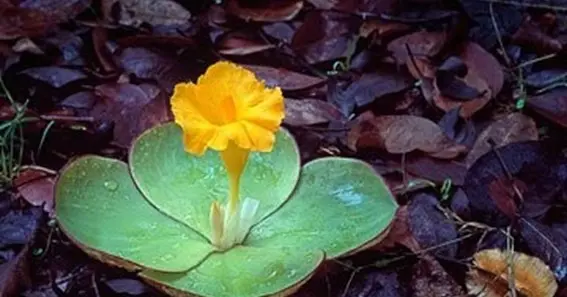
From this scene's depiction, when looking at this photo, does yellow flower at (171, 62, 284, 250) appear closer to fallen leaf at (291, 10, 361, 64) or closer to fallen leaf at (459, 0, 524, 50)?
fallen leaf at (291, 10, 361, 64)

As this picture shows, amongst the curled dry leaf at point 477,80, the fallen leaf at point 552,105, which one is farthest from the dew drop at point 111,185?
the fallen leaf at point 552,105

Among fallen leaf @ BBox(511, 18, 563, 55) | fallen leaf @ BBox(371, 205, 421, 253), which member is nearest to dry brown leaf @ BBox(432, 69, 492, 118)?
fallen leaf @ BBox(511, 18, 563, 55)

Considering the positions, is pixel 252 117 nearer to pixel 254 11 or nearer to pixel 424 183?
pixel 424 183

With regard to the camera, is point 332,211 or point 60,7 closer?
point 332,211

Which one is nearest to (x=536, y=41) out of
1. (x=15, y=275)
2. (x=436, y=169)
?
(x=436, y=169)

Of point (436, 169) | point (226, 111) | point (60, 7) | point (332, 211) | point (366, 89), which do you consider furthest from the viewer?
point (60, 7)

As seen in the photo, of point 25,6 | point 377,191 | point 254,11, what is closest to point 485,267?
point 377,191

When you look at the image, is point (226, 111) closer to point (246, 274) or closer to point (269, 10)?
point (246, 274)
